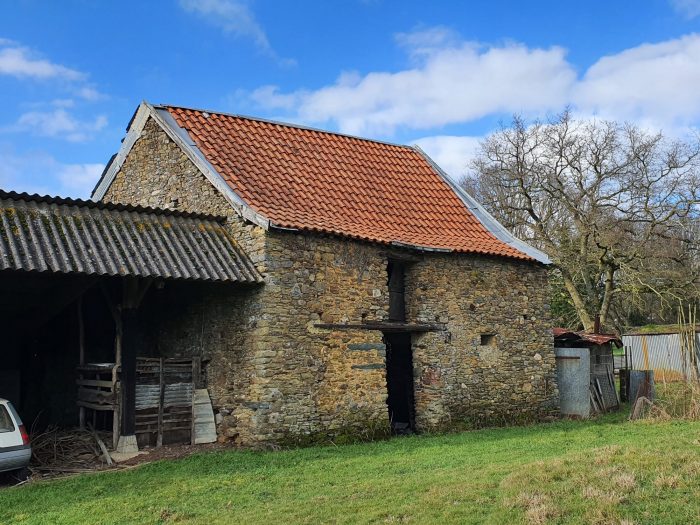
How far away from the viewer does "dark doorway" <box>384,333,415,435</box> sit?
1359 cm

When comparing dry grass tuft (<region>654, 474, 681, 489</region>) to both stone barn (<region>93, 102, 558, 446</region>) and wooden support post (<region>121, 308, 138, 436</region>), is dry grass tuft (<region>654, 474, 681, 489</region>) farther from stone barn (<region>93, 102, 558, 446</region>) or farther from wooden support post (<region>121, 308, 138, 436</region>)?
wooden support post (<region>121, 308, 138, 436</region>)

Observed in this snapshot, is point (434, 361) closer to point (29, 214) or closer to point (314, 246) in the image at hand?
point (314, 246)

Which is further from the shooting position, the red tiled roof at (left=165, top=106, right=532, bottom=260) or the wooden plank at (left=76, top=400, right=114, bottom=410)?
the red tiled roof at (left=165, top=106, right=532, bottom=260)

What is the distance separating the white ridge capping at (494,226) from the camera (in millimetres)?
13984

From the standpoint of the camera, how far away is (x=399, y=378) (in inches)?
554

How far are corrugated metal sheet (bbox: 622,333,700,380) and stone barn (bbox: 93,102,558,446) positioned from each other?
12.2 meters

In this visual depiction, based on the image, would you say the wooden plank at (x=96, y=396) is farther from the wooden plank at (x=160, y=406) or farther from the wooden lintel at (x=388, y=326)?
the wooden lintel at (x=388, y=326)

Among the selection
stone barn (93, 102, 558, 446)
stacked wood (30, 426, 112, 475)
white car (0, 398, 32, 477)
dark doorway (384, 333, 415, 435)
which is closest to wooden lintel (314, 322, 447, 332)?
stone barn (93, 102, 558, 446)

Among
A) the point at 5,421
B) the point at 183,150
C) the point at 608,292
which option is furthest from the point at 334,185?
the point at 608,292

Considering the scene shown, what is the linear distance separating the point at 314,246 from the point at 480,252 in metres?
3.51

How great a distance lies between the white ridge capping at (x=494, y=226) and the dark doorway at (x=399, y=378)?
3.04 metres

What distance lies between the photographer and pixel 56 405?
13148mm

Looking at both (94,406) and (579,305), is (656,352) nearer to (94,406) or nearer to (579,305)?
(579,305)

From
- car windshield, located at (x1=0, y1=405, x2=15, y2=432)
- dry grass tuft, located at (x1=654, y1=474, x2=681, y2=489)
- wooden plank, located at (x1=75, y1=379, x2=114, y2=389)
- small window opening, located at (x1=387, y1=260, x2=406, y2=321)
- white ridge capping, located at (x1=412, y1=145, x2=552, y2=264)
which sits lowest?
dry grass tuft, located at (x1=654, y1=474, x2=681, y2=489)
